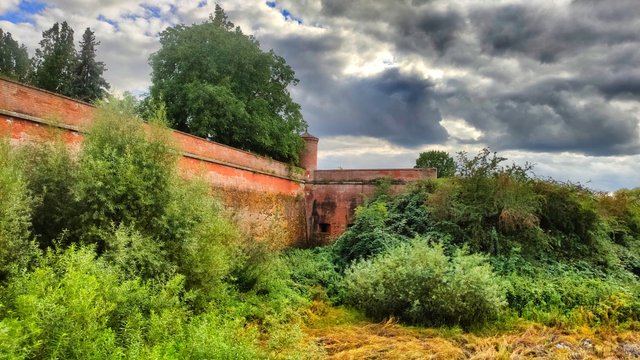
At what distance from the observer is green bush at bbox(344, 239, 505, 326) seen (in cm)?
1007

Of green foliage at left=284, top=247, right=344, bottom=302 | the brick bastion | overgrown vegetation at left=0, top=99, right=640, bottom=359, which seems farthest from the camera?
green foliage at left=284, top=247, right=344, bottom=302

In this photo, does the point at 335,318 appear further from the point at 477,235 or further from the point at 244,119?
the point at 244,119

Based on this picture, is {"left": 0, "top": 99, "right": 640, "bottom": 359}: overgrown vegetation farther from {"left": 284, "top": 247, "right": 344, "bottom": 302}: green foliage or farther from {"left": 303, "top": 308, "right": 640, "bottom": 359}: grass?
{"left": 303, "top": 308, "right": 640, "bottom": 359}: grass

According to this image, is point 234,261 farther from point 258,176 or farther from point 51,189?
point 258,176

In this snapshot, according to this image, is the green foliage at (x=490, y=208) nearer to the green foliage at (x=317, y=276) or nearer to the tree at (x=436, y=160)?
→ the green foliage at (x=317, y=276)

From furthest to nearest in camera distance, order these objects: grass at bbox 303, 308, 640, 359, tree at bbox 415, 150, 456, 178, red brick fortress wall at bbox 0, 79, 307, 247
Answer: tree at bbox 415, 150, 456, 178, red brick fortress wall at bbox 0, 79, 307, 247, grass at bbox 303, 308, 640, 359

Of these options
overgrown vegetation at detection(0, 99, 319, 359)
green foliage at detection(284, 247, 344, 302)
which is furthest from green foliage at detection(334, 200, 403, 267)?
overgrown vegetation at detection(0, 99, 319, 359)

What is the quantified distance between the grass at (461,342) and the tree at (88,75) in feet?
77.7

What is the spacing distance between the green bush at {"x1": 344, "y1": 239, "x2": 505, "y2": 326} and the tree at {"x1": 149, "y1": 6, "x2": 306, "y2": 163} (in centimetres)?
1025

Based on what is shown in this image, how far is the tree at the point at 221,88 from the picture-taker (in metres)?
19.0

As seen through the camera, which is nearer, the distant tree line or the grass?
the grass

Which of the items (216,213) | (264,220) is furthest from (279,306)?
(264,220)

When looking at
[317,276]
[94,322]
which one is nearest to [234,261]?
[317,276]

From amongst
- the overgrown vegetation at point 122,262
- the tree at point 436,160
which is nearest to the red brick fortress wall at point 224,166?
the overgrown vegetation at point 122,262
